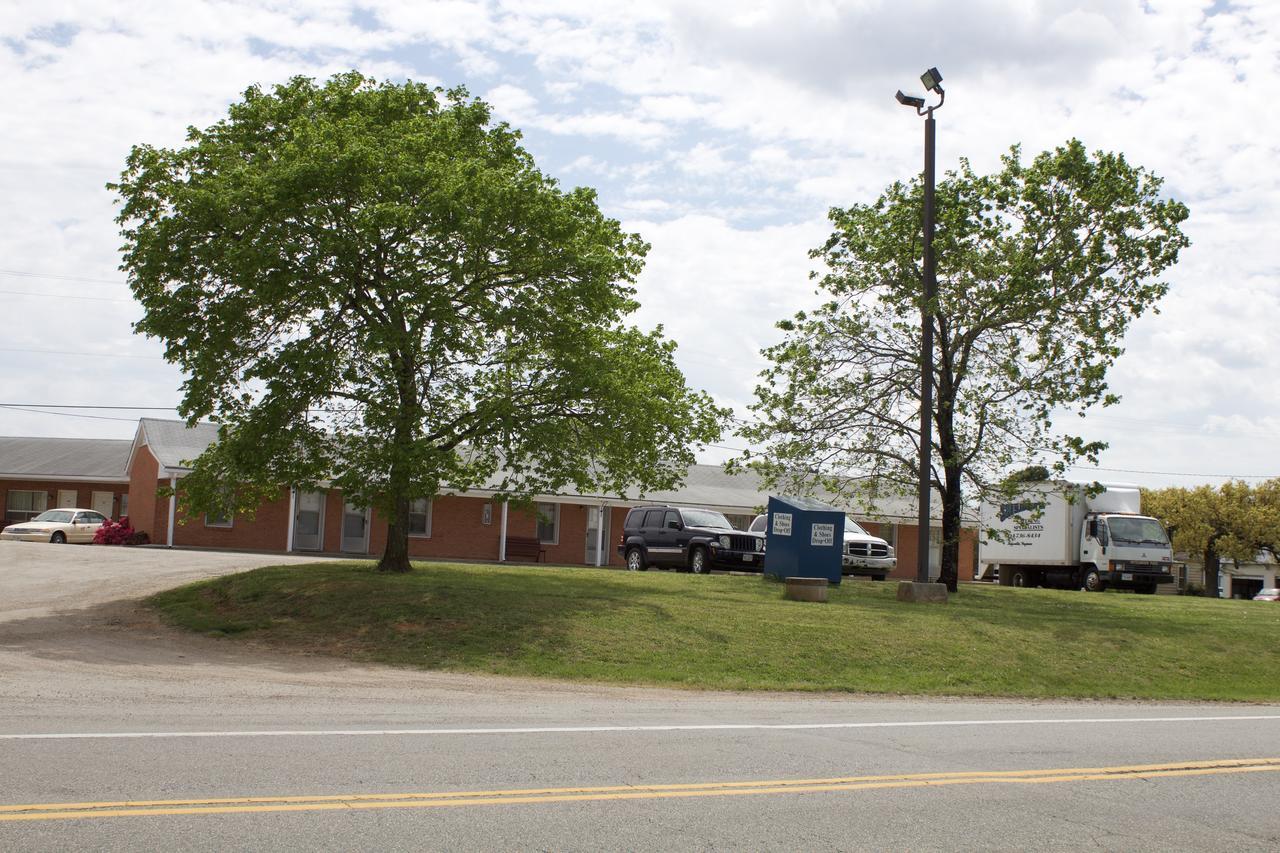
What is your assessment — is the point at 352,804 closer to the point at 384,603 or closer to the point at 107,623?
the point at 384,603

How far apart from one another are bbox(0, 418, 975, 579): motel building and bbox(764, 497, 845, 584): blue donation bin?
802cm

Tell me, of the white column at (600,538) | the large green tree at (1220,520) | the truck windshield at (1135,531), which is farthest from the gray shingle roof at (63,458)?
the large green tree at (1220,520)

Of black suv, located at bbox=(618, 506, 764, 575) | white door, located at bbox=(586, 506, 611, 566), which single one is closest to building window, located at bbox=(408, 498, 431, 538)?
white door, located at bbox=(586, 506, 611, 566)

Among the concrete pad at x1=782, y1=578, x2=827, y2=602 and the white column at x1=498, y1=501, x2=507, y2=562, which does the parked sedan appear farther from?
the concrete pad at x1=782, y1=578, x2=827, y2=602

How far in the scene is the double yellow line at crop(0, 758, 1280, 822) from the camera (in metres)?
6.33

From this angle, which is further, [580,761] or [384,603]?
[384,603]

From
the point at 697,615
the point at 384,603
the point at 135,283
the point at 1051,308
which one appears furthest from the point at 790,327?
the point at 135,283

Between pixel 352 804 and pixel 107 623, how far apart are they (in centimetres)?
1298

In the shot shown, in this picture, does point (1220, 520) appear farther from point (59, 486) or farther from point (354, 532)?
point (59, 486)

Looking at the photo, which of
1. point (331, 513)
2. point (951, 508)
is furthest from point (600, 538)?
point (951, 508)

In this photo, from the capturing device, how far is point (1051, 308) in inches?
933

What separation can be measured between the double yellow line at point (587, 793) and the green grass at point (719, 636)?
598 cm

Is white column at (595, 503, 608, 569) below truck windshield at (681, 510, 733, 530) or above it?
below

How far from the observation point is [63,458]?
4588 centimetres
